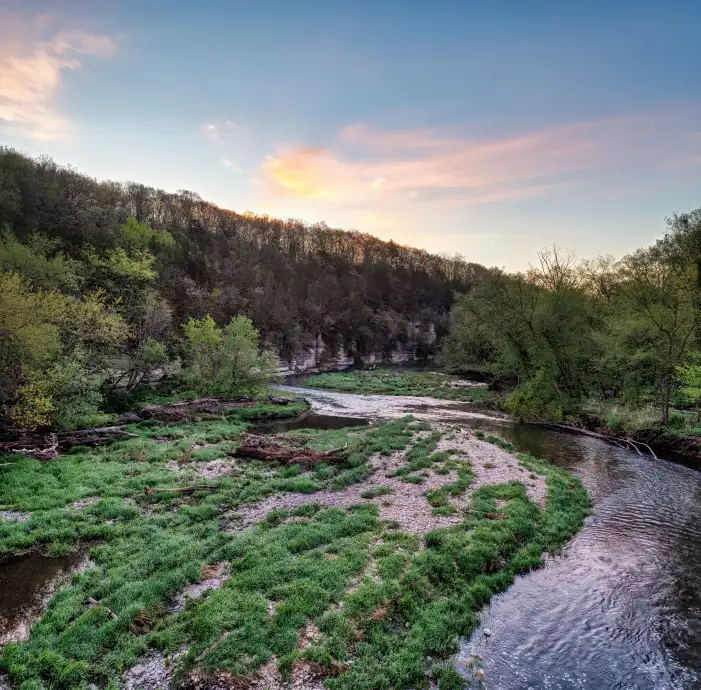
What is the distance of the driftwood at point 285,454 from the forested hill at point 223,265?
2261cm

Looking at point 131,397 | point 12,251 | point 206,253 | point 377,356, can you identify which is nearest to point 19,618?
point 131,397

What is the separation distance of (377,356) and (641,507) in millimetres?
95829

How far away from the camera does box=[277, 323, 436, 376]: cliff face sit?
3420 inches

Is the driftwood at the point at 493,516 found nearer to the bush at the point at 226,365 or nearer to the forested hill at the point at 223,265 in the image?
the bush at the point at 226,365

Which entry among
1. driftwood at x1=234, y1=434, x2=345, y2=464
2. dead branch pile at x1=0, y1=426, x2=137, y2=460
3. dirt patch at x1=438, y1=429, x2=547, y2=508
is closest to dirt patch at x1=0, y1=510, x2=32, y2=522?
dead branch pile at x1=0, y1=426, x2=137, y2=460

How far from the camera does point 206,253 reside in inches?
3501

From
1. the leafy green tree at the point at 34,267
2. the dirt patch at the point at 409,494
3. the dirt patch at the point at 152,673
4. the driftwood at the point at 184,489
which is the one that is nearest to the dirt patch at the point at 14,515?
the driftwood at the point at 184,489

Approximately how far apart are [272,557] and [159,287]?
192ft

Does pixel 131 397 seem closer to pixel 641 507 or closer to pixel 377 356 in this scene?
pixel 641 507

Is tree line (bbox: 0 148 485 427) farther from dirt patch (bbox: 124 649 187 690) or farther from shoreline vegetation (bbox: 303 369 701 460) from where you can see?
shoreline vegetation (bbox: 303 369 701 460)

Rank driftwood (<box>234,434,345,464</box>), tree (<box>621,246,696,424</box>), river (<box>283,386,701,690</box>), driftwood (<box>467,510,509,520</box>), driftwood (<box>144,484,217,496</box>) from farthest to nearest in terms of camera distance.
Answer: tree (<box>621,246,696,424</box>) → driftwood (<box>234,434,345,464</box>) → driftwood (<box>144,484,217,496</box>) → driftwood (<box>467,510,509,520</box>) → river (<box>283,386,701,690</box>)

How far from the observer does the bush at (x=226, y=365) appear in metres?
39.1

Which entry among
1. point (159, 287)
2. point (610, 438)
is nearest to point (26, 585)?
point (610, 438)

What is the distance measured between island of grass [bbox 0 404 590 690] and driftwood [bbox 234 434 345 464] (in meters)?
0.26
